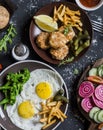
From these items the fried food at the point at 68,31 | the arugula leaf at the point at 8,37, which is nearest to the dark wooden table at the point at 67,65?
the arugula leaf at the point at 8,37

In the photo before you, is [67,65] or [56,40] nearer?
[56,40]

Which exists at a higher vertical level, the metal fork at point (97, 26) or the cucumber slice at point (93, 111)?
the metal fork at point (97, 26)

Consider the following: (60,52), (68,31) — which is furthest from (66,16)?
(60,52)

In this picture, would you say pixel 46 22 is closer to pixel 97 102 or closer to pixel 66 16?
pixel 66 16

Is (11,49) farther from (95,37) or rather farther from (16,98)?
(95,37)

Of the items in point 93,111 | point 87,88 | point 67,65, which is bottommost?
point 93,111

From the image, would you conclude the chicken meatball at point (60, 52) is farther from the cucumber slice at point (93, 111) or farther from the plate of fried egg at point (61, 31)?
the cucumber slice at point (93, 111)
